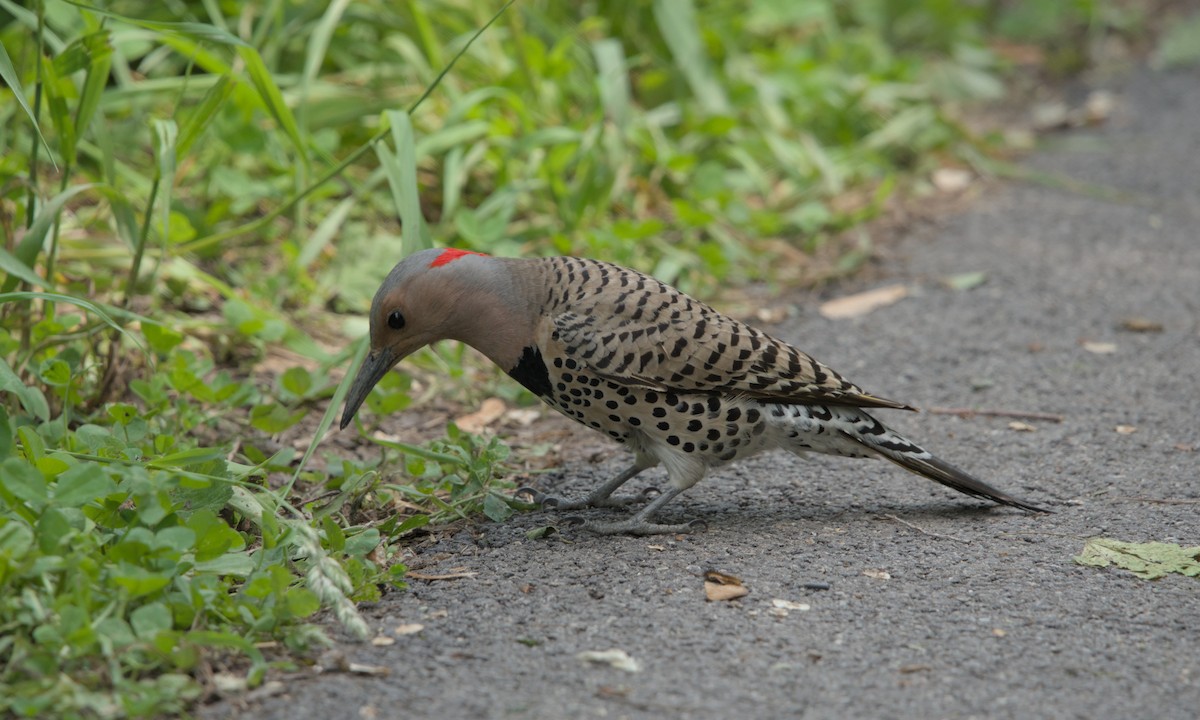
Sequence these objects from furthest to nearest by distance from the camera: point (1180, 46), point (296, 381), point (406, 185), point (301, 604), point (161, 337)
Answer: point (1180, 46), point (296, 381), point (161, 337), point (406, 185), point (301, 604)

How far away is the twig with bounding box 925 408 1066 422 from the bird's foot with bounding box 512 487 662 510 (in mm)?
1449

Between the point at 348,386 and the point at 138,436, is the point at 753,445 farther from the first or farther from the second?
the point at 138,436

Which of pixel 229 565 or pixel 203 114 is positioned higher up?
pixel 203 114

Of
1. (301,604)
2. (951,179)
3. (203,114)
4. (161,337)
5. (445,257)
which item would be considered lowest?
(301,604)

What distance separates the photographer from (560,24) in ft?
26.5

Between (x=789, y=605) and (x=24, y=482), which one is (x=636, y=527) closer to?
(x=789, y=605)

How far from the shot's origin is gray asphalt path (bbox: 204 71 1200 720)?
9.95 feet

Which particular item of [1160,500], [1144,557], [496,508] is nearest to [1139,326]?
[1160,500]

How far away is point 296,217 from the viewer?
20.5 feet

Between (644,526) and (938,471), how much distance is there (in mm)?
1031

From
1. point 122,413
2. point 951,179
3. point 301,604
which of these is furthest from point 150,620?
point 951,179

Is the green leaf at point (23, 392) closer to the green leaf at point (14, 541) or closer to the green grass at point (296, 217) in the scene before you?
the green grass at point (296, 217)

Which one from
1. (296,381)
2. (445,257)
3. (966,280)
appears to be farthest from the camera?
(966,280)

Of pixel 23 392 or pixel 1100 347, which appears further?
pixel 1100 347
